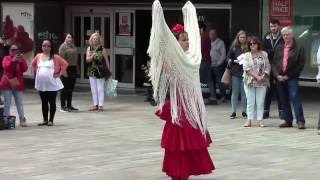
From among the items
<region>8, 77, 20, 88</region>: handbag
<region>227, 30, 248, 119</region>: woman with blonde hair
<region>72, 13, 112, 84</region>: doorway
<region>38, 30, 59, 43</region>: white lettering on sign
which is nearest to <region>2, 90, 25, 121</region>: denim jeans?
<region>8, 77, 20, 88</region>: handbag

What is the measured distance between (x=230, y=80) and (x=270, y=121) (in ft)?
4.72

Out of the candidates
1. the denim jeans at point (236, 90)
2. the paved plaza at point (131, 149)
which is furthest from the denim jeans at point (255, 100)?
the denim jeans at point (236, 90)

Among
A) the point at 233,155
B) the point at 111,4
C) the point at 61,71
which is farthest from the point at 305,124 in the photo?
the point at 111,4

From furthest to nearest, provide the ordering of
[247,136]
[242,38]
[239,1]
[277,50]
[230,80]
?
[239,1] → [230,80] → [242,38] → [277,50] → [247,136]

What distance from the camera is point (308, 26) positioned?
17.1 meters

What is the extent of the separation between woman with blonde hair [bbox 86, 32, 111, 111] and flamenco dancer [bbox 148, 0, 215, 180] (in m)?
7.60

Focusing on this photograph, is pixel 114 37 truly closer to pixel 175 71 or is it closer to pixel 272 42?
pixel 272 42

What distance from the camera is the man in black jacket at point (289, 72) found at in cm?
1184

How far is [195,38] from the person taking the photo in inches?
302

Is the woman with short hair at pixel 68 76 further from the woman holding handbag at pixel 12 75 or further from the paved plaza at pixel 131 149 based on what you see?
the woman holding handbag at pixel 12 75

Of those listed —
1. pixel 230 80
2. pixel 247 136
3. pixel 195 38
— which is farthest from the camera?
pixel 230 80

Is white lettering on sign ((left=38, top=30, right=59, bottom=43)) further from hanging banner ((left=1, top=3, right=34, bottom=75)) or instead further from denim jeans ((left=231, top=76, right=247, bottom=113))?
denim jeans ((left=231, top=76, right=247, bottom=113))

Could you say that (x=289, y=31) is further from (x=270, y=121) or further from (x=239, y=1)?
(x=239, y=1)

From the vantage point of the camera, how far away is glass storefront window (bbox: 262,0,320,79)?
667 inches
